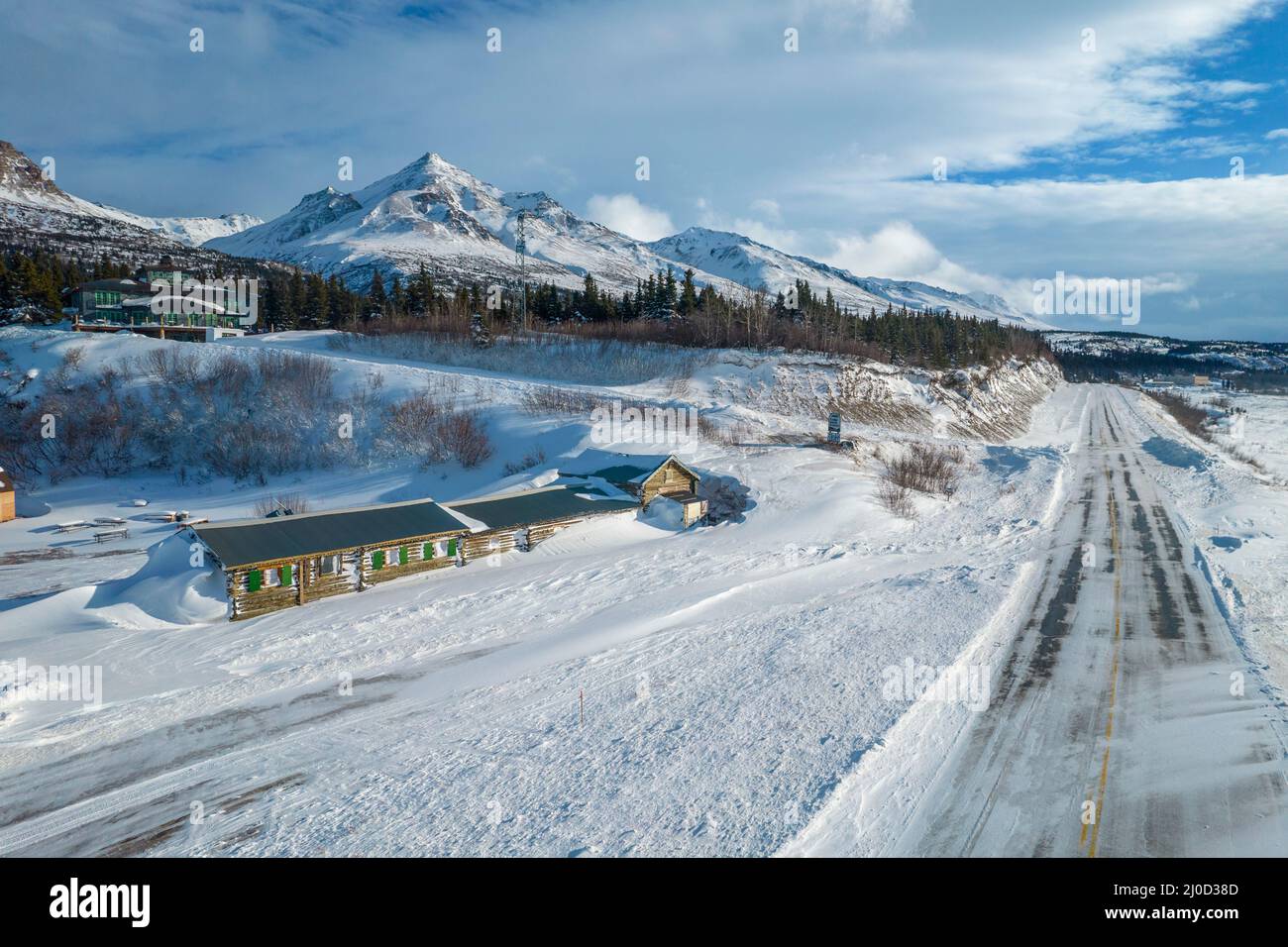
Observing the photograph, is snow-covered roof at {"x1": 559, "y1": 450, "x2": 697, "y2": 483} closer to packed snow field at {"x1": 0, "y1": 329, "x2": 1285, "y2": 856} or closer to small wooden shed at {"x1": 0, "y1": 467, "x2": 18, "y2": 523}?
packed snow field at {"x1": 0, "y1": 329, "x2": 1285, "y2": 856}

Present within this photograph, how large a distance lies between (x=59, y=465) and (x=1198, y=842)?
65099mm

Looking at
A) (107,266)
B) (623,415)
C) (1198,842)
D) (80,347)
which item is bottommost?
(1198,842)

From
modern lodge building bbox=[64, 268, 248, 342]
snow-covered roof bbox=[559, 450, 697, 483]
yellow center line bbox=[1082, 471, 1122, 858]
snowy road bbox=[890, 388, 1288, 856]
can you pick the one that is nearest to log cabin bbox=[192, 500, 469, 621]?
snow-covered roof bbox=[559, 450, 697, 483]

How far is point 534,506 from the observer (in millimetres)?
31859

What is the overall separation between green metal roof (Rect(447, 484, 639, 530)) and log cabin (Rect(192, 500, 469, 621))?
1.81m

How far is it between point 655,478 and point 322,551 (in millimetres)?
16513

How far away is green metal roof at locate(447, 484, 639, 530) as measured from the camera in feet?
98.2

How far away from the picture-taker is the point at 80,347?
5859 cm

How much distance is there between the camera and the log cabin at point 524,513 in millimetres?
28844
